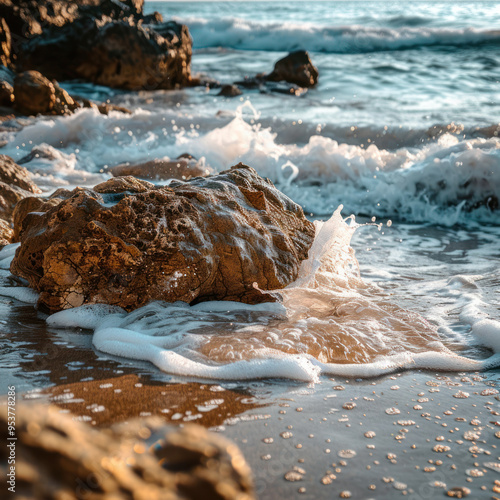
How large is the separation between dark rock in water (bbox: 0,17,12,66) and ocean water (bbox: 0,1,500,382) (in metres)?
1.71

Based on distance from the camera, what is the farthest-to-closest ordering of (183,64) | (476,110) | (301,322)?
(183,64), (476,110), (301,322)

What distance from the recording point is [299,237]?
148 inches

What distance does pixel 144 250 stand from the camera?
2908 mm

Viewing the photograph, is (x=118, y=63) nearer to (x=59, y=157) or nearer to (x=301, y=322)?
(x=59, y=157)

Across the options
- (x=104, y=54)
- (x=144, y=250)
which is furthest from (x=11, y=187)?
(x=104, y=54)

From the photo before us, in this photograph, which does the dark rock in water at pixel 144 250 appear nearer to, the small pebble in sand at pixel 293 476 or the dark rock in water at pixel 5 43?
the small pebble in sand at pixel 293 476

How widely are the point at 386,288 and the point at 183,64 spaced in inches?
539

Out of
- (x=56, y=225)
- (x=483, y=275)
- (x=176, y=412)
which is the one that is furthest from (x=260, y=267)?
(x=483, y=275)

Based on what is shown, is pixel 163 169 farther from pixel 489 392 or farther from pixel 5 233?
pixel 489 392

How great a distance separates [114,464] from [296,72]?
15.7m

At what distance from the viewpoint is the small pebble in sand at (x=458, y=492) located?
1.55 meters

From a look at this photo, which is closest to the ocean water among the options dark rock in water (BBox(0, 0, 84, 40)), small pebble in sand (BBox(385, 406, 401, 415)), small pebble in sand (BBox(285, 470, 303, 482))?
small pebble in sand (BBox(385, 406, 401, 415))

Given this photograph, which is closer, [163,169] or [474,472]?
[474,472]

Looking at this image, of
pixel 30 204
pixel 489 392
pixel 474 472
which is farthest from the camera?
pixel 30 204
